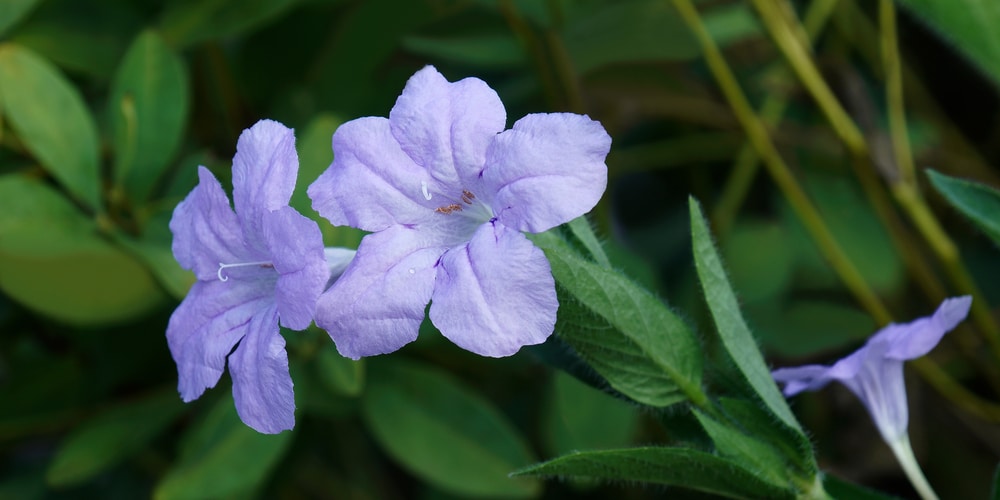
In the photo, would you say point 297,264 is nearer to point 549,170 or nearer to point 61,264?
point 549,170

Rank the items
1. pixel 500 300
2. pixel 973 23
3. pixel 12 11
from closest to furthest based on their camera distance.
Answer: pixel 500 300
pixel 973 23
pixel 12 11

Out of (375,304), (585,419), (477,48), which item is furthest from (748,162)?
(375,304)

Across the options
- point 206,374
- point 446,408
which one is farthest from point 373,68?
point 206,374

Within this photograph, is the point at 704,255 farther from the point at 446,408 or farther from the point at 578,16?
the point at 578,16

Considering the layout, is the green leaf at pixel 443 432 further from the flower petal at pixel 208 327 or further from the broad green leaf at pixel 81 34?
the broad green leaf at pixel 81 34

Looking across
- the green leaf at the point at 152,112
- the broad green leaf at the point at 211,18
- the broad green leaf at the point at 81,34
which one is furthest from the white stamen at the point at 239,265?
the broad green leaf at the point at 81,34
